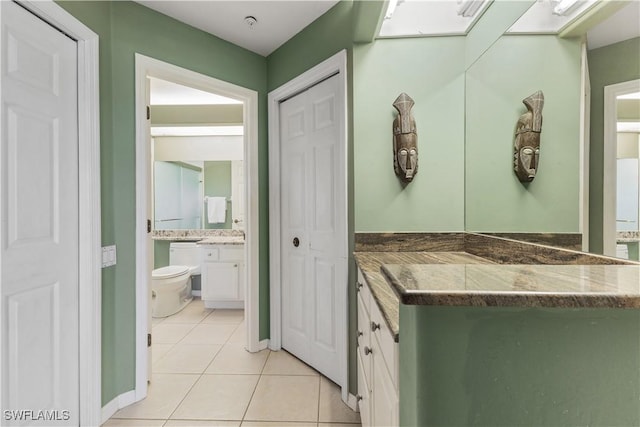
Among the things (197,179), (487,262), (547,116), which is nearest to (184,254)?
(197,179)

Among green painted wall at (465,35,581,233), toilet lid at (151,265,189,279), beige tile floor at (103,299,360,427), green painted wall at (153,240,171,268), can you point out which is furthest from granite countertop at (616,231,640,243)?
green painted wall at (153,240,171,268)

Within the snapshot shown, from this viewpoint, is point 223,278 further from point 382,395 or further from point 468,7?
point 468,7

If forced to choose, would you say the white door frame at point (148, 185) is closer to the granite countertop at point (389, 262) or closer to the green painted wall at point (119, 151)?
the green painted wall at point (119, 151)

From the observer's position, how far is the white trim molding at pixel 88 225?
1.49m

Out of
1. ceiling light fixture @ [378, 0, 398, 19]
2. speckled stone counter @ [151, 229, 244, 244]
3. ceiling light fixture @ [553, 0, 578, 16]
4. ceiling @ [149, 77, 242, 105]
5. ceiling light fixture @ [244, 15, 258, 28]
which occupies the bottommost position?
speckled stone counter @ [151, 229, 244, 244]

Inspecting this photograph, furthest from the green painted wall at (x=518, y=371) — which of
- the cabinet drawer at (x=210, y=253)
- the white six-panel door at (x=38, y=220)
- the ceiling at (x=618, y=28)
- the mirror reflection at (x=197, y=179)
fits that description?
the mirror reflection at (x=197, y=179)

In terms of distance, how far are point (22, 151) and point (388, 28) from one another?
2.01m

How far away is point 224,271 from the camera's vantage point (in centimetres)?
326

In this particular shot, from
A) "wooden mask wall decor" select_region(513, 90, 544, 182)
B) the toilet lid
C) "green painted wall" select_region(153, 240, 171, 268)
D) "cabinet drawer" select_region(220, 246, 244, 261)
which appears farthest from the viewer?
"green painted wall" select_region(153, 240, 171, 268)

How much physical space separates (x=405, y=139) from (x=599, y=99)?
0.90 meters

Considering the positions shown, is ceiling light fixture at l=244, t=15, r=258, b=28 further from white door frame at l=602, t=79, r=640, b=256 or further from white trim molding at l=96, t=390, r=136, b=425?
white trim molding at l=96, t=390, r=136, b=425

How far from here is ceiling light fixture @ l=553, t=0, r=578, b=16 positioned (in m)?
0.91

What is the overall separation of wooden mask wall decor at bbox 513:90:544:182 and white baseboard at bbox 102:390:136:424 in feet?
8.14

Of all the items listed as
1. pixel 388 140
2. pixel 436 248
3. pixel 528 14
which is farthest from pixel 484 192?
pixel 528 14
